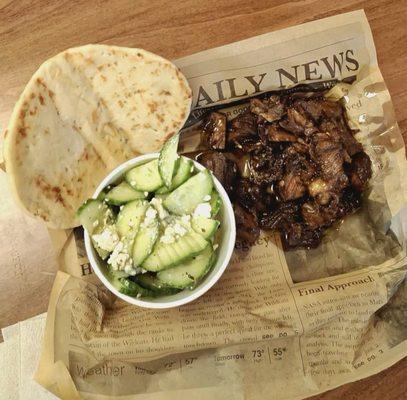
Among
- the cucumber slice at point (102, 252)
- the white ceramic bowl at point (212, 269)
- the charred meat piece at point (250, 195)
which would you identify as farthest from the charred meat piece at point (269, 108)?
the cucumber slice at point (102, 252)

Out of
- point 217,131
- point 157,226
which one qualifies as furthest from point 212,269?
point 217,131

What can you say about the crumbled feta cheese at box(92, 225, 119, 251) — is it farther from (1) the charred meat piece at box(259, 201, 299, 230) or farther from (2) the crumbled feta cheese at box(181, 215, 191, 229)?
(1) the charred meat piece at box(259, 201, 299, 230)

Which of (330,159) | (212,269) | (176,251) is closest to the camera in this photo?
(176,251)

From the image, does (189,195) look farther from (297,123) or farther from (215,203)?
(297,123)

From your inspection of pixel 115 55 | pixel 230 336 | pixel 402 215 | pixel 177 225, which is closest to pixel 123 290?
pixel 177 225

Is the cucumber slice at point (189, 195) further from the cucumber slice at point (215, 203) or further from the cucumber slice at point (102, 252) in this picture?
the cucumber slice at point (102, 252)
